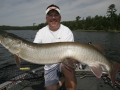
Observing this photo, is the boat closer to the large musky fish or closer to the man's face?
the large musky fish

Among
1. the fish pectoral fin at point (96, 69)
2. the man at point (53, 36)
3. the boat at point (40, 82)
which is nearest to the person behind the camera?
the fish pectoral fin at point (96, 69)

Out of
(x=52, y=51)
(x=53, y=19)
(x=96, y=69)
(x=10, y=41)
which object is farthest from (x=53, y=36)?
(x=96, y=69)

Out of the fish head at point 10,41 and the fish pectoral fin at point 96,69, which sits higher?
the fish head at point 10,41

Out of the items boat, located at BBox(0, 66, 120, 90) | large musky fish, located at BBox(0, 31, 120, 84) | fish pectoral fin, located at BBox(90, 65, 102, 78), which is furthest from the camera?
boat, located at BBox(0, 66, 120, 90)

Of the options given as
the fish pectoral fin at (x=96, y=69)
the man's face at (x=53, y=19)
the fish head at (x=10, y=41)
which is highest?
the man's face at (x=53, y=19)

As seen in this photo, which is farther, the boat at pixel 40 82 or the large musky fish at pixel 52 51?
the boat at pixel 40 82

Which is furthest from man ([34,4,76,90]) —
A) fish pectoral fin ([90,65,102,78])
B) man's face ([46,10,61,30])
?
fish pectoral fin ([90,65,102,78])

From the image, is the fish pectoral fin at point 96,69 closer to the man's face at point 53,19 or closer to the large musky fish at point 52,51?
the large musky fish at point 52,51

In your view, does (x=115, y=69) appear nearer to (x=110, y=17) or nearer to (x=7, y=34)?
(x=7, y=34)

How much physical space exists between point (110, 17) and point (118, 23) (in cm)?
742

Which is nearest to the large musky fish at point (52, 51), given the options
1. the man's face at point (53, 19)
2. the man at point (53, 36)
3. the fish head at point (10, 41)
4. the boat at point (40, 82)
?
the fish head at point (10, 41)

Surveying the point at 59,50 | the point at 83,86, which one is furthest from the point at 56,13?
the point at 83,86

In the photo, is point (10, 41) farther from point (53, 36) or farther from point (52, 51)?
point (53, 36)

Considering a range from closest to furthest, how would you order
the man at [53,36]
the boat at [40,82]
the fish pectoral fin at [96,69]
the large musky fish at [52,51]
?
the large musky fish at [52,51] < the fish pectoral fin at [96,69] < the man at [53,36] < the boat at [40,82]
